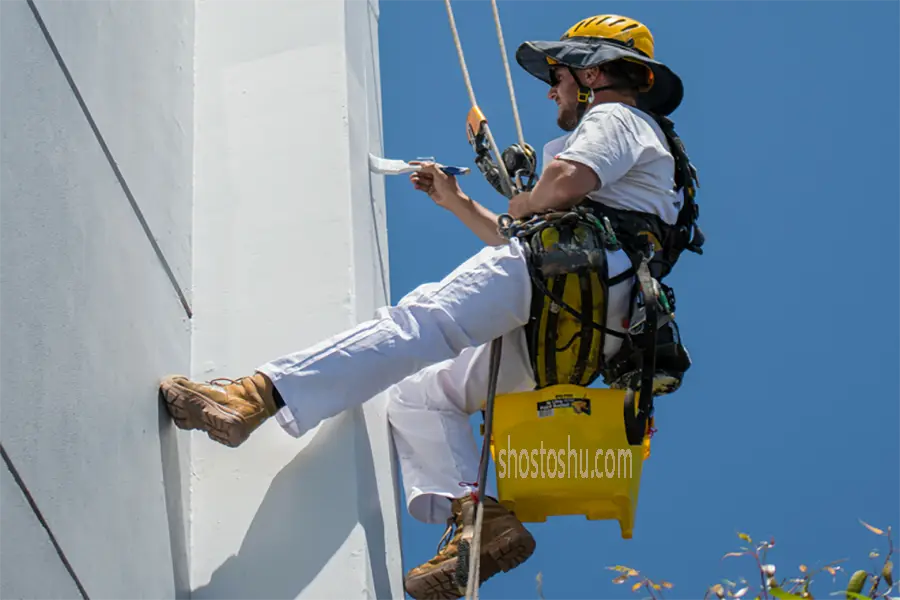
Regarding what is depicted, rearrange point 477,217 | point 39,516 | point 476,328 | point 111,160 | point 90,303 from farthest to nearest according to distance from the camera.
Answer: point 477,217
point 476,328
point 111,160
point 90,303
point 39,516

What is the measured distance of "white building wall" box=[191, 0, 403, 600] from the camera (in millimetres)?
3746

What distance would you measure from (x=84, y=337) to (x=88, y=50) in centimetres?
74

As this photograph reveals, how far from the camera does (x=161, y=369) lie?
3793 millimetres

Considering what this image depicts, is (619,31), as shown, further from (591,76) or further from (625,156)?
(625,156)

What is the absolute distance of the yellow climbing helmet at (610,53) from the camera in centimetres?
432

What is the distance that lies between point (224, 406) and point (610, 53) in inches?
60.8

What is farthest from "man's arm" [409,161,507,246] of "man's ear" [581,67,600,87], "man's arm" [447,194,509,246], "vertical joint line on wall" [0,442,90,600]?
"vertical joint line on wall" [0,442,90,600]

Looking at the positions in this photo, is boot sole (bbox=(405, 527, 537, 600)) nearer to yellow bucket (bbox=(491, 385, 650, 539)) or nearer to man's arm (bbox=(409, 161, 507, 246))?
yellow bucket (bbox=(491, 385, 650, 539))

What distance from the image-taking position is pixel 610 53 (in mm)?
4273

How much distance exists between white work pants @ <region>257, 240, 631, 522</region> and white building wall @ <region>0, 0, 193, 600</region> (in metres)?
0.39

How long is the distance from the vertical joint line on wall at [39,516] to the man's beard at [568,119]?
2084 mm

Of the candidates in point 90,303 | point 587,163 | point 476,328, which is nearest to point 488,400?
point 476,328

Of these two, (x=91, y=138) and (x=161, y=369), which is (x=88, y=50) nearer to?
(x=91, y=138)

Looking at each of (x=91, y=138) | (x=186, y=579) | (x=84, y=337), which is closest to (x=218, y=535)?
(x=186, y=579)
